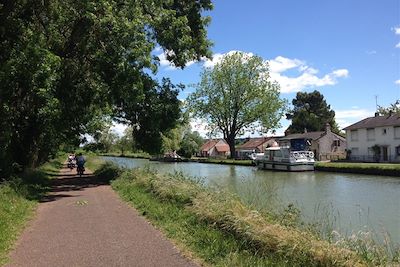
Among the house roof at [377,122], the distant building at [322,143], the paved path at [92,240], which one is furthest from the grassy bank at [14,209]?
the distant building at [322,143]

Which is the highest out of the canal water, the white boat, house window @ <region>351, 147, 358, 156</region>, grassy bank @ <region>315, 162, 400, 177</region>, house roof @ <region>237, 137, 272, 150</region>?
house roof @ <region>237, 137, 272, 150</region>

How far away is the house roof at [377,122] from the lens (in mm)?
62281

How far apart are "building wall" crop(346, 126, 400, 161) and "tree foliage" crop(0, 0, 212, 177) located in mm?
41425

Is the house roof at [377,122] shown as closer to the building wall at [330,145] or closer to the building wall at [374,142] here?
the building wall at [374,142]

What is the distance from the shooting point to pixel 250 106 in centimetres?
7656

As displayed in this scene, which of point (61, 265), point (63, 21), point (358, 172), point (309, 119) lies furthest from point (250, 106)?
point (61, 265)

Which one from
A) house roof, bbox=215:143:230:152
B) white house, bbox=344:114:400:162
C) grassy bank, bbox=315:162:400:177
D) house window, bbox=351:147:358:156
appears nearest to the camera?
grassy bank, bbox=315:162:400:177

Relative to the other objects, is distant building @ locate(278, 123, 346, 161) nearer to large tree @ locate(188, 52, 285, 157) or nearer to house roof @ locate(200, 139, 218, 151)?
large tree @ locate(188, 52, 285, 157)

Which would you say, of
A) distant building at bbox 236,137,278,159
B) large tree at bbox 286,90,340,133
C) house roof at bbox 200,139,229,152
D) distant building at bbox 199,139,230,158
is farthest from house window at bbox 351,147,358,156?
house roof at bbox 200,139,229,152

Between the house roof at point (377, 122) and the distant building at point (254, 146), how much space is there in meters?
34.6

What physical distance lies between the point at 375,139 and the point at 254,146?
47593mm

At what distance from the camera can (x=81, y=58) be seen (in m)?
22.9

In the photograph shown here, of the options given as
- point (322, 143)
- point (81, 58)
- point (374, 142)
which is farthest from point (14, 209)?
point (322, 143)

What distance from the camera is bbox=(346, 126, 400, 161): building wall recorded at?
61344 millimetres
